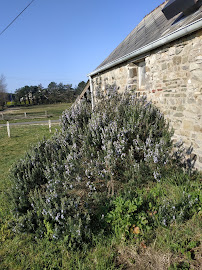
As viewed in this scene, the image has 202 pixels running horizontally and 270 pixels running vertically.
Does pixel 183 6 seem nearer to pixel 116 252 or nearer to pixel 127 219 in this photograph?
pixel 127 219

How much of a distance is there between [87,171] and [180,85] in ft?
8.60

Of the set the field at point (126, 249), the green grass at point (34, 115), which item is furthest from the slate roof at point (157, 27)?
the green grass at point (34, 115)

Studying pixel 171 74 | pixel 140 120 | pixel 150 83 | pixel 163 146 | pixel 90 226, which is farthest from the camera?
pixel 150 83

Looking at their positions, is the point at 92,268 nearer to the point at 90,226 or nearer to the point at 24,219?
the point at 90,226

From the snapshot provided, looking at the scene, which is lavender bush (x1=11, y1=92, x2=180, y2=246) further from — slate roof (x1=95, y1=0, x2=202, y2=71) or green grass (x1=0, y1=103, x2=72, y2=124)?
green grass (x1=0, y1=103, x2=72, y2=124)

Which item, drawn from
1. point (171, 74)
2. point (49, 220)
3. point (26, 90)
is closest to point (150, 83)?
point (171, 74)

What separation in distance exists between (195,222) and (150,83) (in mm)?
3652

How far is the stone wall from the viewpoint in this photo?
3633mm

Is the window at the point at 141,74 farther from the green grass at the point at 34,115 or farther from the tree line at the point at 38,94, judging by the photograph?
the tree line at the point at 38,94

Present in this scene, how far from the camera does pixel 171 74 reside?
435 centimetres

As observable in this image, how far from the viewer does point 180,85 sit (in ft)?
13.5

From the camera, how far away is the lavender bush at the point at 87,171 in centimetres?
299

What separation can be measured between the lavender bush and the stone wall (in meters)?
0.37

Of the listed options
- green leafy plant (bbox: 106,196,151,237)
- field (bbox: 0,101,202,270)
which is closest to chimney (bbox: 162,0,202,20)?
field (bbox: 0,101,202,270)
